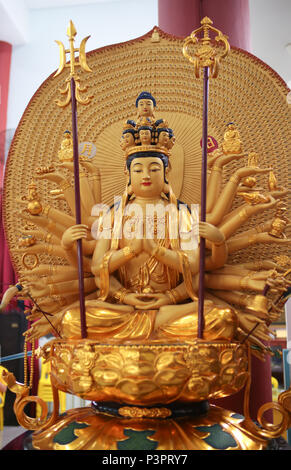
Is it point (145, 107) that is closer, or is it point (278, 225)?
point (278, 225)

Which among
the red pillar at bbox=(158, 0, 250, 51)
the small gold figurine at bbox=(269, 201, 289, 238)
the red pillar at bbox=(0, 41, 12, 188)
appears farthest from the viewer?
the red pillar at bbox=(0, 41, 12, 188)

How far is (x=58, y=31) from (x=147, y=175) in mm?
1427

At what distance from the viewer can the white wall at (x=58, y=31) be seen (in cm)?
292

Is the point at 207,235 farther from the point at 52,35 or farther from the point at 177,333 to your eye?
the point at 52,35

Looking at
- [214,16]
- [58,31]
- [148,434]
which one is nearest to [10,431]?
[148,434]

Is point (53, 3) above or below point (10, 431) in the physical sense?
above

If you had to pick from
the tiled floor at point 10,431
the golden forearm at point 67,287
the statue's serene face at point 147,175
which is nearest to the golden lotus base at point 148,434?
the golden forearm at point 67,287

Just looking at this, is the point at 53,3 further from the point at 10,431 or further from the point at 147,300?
the point at 10,431

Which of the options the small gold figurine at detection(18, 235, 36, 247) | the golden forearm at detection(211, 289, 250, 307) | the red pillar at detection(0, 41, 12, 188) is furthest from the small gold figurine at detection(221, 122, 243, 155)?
the red pillar at detection(0, 41, 12, 188)

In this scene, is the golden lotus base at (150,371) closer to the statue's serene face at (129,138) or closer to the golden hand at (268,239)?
the golden hand at (268,239)

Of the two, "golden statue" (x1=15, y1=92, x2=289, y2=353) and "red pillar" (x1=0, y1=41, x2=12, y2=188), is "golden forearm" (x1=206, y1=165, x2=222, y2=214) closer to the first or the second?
"golden statue" (x1=15, y1=92, x2=289, y2=353)

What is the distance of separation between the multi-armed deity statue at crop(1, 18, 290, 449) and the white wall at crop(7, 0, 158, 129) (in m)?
1.00

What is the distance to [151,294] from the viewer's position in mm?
2111

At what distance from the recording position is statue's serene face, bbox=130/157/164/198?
7.24 ft
